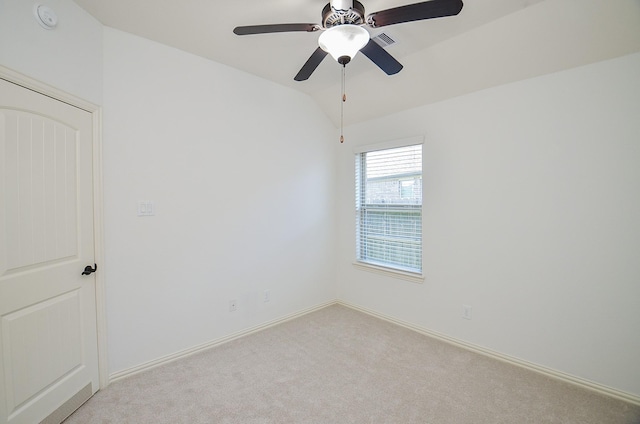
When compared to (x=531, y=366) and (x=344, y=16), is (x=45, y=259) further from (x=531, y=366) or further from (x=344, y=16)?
(x=531, y=366)

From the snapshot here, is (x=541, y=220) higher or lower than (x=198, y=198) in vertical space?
lower

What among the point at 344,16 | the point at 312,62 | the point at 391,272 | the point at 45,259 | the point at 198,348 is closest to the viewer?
the point at 344,16

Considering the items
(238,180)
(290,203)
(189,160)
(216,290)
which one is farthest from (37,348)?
(290,203)

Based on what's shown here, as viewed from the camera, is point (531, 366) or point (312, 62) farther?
point (531, 366)

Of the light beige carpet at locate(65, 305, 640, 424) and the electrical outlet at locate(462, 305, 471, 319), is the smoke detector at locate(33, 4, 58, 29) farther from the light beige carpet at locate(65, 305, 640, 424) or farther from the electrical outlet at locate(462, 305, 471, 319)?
the electrical outlet at locate(462, 305, 471, 319)

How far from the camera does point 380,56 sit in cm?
175

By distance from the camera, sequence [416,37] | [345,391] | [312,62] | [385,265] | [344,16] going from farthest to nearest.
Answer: [385,265]
[416,37]
[345,391]
[312,62]
[344,16]

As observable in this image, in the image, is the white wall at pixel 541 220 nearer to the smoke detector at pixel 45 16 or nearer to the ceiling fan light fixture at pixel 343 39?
the ceiling fan light fixture at pixel 343 39

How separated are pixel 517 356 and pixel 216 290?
2.80 metres

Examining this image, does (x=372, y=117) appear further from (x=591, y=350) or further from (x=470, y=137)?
(x=591, y=350)

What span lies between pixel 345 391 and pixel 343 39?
7.68 feet

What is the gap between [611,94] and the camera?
195 centimetres

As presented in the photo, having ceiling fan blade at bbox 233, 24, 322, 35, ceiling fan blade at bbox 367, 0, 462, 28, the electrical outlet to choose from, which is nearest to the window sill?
the electrical outlet

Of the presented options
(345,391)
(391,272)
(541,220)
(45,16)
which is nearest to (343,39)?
(45,16)
